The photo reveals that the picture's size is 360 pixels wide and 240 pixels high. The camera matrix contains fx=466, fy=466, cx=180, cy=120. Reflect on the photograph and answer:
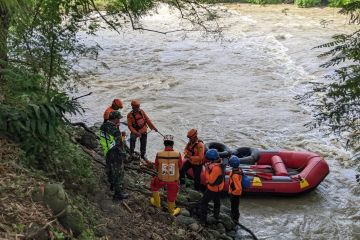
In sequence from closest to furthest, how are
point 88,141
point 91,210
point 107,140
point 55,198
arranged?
point 55,198 → point 91,210 → point 107,140 → point 88,141

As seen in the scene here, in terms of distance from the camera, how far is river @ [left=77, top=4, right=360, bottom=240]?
10211 mm

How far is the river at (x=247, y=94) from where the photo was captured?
1021cm

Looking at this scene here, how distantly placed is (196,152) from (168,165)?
2067 mm

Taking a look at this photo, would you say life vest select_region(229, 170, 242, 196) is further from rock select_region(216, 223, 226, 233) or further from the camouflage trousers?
the camouflage trousers

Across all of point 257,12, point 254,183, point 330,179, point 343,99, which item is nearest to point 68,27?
point 343,99

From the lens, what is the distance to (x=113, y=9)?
8227 millimetres

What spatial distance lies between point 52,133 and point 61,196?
1.25 m

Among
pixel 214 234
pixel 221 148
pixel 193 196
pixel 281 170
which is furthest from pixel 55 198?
pixel 221 148

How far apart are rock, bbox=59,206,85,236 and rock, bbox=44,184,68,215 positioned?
90 millimetres

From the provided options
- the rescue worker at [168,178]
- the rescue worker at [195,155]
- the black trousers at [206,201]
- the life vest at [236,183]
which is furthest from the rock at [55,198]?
the rescue worker at [195,155]

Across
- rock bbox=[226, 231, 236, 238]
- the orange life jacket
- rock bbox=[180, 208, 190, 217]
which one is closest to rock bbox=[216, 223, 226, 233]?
rock bbox=[226, 231, 236, 238]

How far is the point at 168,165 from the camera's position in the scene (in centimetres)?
742

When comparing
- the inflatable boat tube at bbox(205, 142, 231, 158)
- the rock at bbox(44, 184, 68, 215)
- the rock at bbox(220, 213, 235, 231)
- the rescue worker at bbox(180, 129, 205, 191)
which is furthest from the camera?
the inflatable boat tube at bbox(205, 142, 231, 158)

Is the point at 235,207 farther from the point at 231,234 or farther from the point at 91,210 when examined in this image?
the point at 91,210
